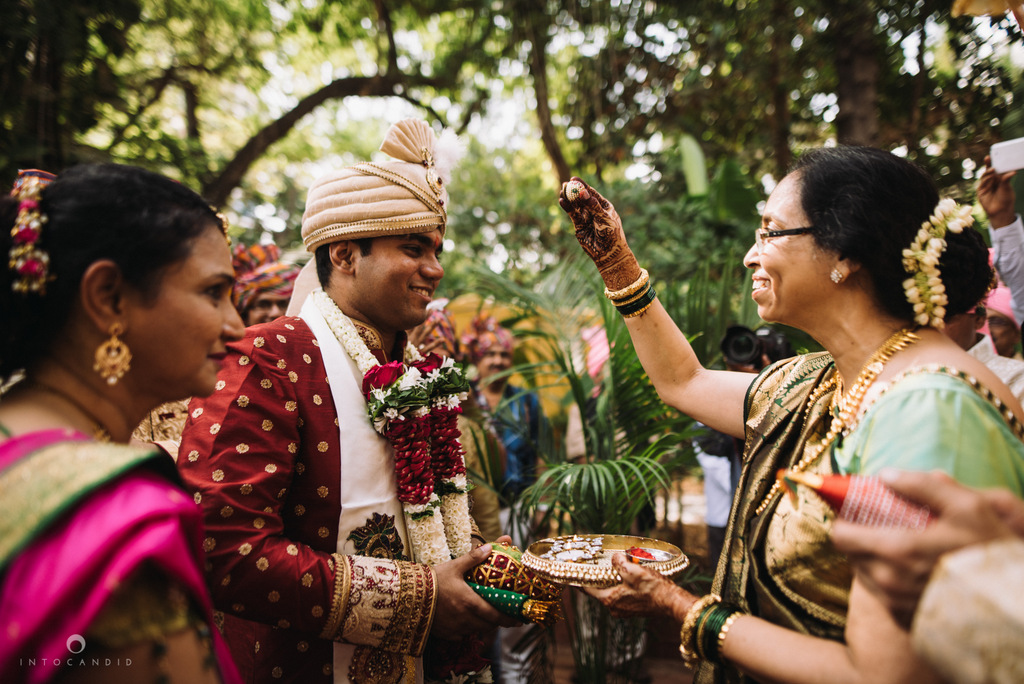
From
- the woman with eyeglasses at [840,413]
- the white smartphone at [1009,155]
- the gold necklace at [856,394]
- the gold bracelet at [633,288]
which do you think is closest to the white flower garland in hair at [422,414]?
the woman with eyeglasses at [840,413]

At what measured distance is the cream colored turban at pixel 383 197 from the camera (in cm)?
→ 210

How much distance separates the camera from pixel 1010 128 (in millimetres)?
4484

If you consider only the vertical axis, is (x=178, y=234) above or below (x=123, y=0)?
below

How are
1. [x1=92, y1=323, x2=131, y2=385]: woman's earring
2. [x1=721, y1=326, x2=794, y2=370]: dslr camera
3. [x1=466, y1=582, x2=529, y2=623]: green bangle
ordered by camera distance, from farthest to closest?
[x1=721, y1=326, x2=794, y2=370]: dslr camera < [x1=466, y1=582, x2=529, y2=623]: green bangle < [x1=92, y1=323, x2=131, y2=385]: woman's earring

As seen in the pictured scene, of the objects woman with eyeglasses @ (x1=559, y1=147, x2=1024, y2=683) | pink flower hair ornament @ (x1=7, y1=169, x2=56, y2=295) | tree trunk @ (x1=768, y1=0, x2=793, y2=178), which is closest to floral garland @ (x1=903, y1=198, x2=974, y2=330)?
woman with eyeglasses @ (x1=559, y1=147, x2=1024, y2=683)

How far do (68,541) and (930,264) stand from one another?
199cm

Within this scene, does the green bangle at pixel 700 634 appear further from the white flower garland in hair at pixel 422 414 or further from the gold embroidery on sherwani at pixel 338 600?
the gold embroidery on sherwani at pixel 338 600

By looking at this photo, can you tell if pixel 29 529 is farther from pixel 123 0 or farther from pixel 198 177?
pixel 198 177

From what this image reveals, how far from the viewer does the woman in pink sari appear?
0.88 metres

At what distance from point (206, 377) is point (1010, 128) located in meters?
5.81

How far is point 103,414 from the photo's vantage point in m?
1.28

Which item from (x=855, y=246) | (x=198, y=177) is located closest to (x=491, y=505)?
(x=855, y=246)

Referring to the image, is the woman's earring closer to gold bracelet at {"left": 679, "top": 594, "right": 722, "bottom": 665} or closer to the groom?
the groom

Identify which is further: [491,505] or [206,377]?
[491,505]
